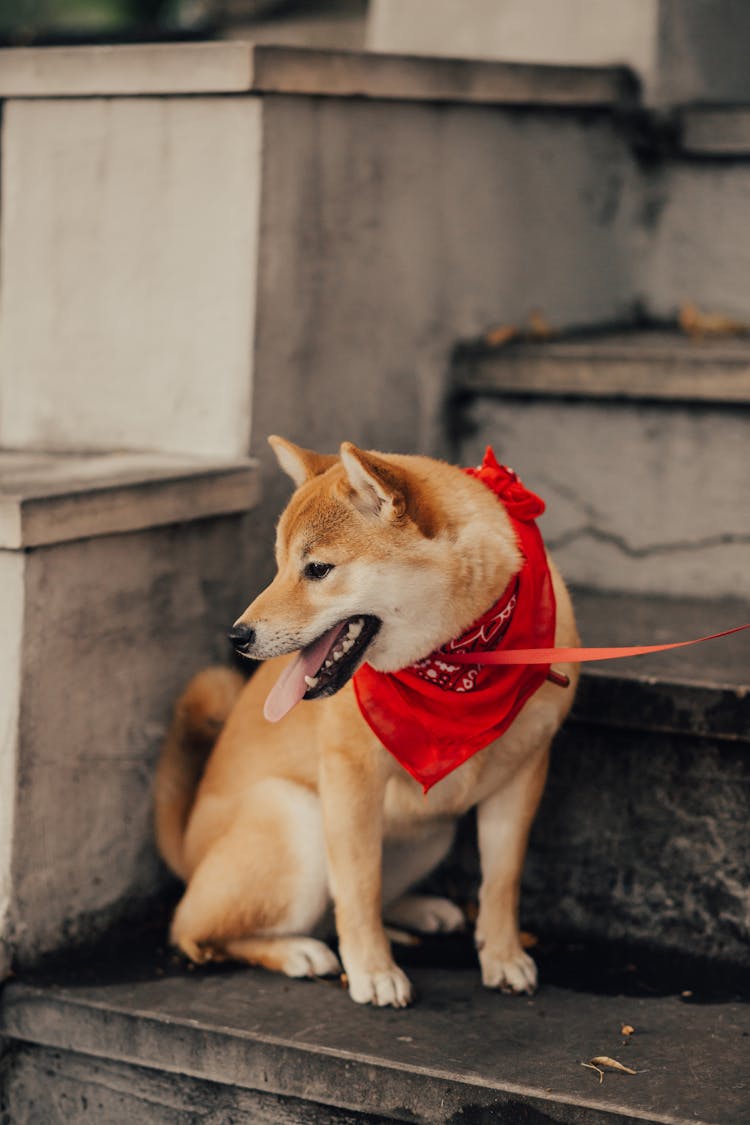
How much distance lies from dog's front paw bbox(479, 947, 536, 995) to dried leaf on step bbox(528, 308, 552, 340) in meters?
1.72

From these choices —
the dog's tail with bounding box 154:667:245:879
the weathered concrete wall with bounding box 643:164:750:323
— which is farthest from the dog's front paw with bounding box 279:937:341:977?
the weathered concrete wall with bounding box 643:164:750:323

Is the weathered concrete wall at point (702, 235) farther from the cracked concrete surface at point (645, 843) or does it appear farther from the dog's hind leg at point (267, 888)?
the dog's hind leg at point (267, 888)

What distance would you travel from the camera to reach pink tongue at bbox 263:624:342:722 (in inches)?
97.0

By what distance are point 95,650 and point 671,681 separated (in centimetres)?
110

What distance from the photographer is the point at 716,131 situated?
12.9 ft

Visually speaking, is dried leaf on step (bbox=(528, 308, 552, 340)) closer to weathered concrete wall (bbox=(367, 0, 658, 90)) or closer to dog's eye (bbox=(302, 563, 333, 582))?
weathered concrete wall (bbox=(367, 0, 658, 90))

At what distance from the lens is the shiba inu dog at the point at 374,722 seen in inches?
96.6

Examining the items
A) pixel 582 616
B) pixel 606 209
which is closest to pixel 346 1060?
pixel 582 616

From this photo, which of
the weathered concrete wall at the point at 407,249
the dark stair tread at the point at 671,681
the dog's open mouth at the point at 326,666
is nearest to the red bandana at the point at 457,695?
the dog's open mouth at the point at 326,666

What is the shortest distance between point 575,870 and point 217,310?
1382 mm

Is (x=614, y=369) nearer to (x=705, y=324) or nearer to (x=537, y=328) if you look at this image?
(x=537, y=328)

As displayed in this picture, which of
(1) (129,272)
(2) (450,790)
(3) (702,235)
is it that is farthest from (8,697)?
(3) (702,235)

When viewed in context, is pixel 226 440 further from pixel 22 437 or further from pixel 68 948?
pixel 68 948

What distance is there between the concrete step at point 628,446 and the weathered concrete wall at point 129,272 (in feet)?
2.42
